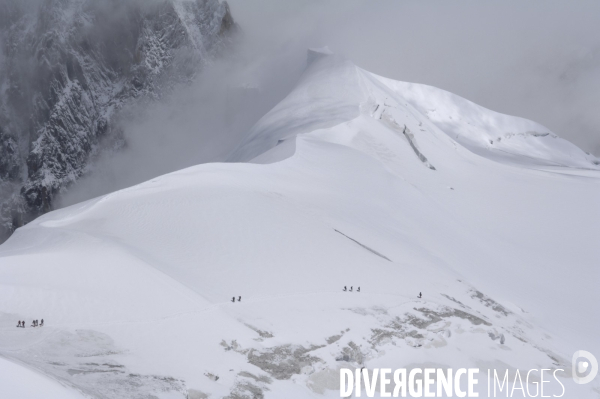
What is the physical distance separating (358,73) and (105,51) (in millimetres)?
85159

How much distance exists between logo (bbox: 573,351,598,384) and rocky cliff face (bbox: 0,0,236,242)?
118 meters

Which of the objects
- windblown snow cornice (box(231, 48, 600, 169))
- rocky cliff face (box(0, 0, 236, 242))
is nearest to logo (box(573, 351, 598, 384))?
windblown snow cornice (box(231, 48, 600, 169))

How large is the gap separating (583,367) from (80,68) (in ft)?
420

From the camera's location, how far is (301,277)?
25.1 m

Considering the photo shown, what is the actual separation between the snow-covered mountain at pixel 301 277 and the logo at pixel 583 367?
16.6 inches

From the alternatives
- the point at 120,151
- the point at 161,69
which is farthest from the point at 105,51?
the point at 120,151

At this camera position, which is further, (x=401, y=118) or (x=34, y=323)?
(x=401, y=118)

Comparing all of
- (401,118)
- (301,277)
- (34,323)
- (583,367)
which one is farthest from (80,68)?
(583,367)

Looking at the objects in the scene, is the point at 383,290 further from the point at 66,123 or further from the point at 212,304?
the point at 66,123

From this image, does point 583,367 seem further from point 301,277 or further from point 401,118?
point 401,118

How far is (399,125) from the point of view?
56.9m

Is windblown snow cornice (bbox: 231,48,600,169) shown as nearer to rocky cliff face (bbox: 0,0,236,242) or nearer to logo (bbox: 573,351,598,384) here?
logo (bbox: 573,351,598,384)

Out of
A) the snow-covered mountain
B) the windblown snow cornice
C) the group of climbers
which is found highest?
the windblown snow cornice

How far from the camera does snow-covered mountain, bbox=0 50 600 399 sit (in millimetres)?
17328
